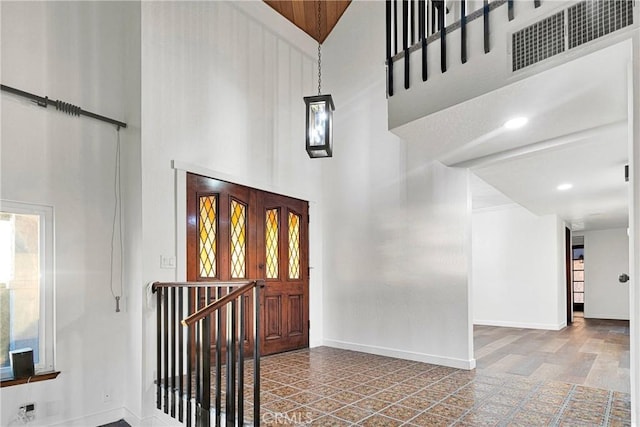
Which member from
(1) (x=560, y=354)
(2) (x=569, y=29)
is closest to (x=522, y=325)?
(1) (x=560, y=354)

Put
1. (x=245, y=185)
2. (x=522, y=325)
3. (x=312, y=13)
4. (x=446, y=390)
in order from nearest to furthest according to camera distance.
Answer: (x=446, y=390), (x=245, y=185), (x=312, y=13), (x=522, y=325)

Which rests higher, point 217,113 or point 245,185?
point 217,113

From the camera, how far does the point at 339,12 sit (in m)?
6.06

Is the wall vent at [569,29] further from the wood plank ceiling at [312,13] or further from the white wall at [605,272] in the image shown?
the white wall at [605,272]

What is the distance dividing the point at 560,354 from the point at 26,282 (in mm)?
6117

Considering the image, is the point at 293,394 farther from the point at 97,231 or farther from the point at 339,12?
the point at 339,12

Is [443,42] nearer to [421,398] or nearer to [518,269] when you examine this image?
[421,398]

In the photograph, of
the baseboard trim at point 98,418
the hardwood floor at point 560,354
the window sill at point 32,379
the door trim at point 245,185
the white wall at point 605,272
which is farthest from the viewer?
the white wall at point 605,272

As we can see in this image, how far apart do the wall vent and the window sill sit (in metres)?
4.06

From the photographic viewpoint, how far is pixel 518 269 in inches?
337

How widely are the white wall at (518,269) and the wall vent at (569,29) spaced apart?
663 centimetres

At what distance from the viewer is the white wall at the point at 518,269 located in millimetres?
8164

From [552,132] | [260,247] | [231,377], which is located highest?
[552,132]

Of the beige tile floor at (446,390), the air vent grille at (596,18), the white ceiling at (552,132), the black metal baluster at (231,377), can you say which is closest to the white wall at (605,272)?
the white ceiling at (552,132)
